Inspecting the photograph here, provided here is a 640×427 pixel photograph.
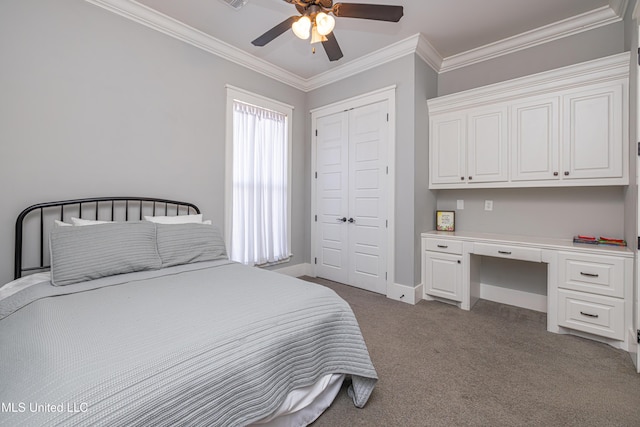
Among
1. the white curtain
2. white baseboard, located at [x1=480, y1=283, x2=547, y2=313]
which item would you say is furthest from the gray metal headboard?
white baseboard, located at [x1=480, y1=283, x2=547, y2=313]

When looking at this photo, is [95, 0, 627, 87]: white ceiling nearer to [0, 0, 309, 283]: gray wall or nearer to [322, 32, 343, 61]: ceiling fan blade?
[0, 0, 309, 283]: gray wall

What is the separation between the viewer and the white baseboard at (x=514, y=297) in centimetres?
A: 291

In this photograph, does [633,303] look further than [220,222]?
No

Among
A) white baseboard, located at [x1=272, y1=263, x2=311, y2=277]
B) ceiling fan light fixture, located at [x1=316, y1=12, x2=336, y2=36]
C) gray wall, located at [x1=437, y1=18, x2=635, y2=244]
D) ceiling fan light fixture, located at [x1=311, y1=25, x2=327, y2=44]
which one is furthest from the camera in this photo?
white baseboard, located at [x1=272, y1=263, x2=311, y2=277]

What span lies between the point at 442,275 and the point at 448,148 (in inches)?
57.1

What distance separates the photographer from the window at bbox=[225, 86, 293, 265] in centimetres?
330

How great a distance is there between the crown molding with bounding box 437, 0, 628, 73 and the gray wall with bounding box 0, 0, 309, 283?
2748 mm

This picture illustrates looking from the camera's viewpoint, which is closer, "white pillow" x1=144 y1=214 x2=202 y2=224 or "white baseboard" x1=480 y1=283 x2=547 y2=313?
"white pillow" x1=144 y1=214 x2=202 y2=224

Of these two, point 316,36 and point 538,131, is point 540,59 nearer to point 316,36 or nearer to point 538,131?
point 538,131

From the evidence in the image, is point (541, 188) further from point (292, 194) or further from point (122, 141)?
point (122, 141)

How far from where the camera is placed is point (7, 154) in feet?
6.41

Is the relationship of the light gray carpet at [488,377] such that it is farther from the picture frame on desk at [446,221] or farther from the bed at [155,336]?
the picture frame on desk at [446,221]

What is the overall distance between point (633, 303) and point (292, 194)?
348cm

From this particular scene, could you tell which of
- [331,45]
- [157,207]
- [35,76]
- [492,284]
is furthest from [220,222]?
[492,284]
